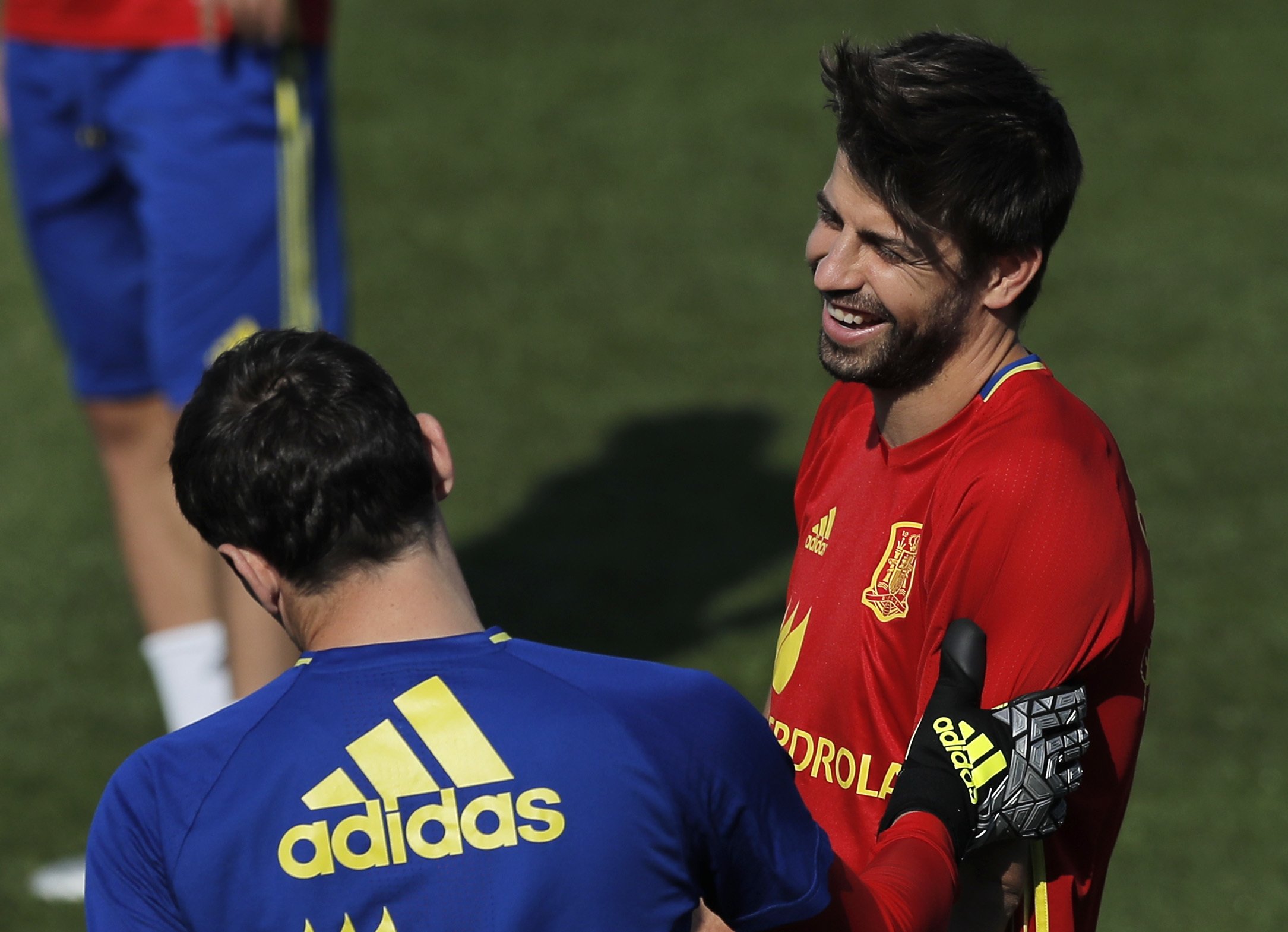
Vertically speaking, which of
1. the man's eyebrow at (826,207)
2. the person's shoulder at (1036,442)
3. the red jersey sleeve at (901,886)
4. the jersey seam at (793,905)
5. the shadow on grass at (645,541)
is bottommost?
the shadow on grass at (645,541)

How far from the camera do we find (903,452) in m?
3.04

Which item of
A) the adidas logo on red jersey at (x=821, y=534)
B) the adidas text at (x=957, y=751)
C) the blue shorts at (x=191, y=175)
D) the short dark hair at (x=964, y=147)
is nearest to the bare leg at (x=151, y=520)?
the blue shorts at (x=191, y=175)

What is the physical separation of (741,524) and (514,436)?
1459 millimetres

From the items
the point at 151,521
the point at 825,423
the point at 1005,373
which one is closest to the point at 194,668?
the point at 151,521

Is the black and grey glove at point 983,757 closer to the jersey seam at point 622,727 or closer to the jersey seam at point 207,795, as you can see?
the jersey seam at point 622,727

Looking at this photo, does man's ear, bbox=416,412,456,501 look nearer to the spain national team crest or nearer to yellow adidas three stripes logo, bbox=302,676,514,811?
yellow adidas three stripes logo, bbox=302,676,514,811

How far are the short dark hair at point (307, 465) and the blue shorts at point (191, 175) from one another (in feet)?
8.68

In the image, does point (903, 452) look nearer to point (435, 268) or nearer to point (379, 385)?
point (379, 385)

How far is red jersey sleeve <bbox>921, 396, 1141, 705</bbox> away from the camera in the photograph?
2.67 metres

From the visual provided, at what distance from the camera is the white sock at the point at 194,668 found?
5.38 meters

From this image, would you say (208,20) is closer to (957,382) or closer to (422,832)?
(957,382)

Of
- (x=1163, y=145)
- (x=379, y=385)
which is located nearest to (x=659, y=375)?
(x=1163, y=145)

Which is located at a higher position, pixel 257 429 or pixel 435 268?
pixel 257 429

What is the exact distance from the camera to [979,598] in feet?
9.04
